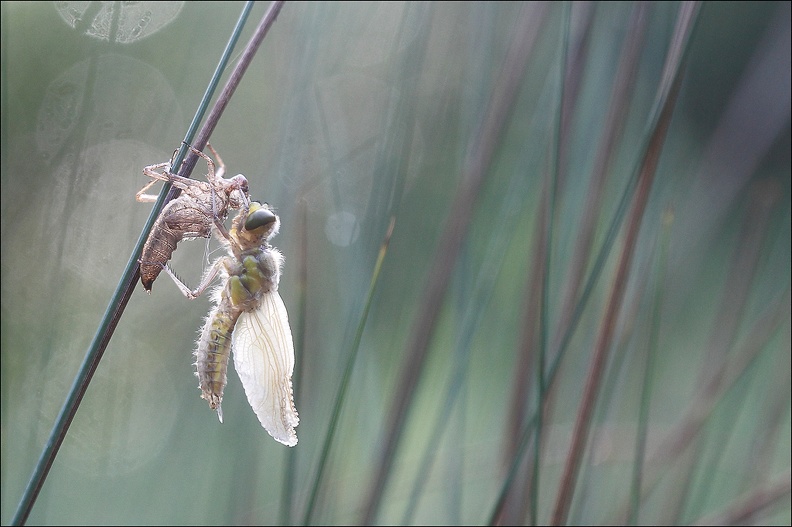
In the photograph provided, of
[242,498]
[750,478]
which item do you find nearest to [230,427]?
[242,498]

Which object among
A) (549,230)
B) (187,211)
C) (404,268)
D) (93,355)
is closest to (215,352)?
(187,211)

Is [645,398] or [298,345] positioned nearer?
[298,345]

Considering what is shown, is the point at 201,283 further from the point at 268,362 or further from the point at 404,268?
the point at 404,268

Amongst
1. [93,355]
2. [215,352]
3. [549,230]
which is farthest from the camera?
[215,352]

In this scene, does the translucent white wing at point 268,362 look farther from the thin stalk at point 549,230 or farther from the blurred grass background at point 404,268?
the thin stalk at point 549,230

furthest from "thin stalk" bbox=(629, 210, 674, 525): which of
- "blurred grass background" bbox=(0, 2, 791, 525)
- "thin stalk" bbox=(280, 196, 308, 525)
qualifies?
"thin stalk" bbox=(280, 196, 308, 525)

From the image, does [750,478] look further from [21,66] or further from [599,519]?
[21,66]

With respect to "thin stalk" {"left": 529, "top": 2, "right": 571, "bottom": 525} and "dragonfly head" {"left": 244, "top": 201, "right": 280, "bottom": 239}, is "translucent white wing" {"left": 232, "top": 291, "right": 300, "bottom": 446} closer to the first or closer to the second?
"dragonfly head" {"left": 244, "top": 201, "right": 280, "bottom": 239}

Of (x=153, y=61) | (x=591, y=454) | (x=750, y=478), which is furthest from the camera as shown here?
(x=153, y=61)
